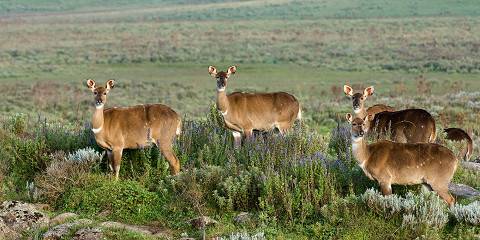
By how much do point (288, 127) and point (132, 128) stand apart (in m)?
4.25

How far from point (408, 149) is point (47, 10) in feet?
489

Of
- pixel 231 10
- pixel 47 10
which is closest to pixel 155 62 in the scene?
pixel 231 10

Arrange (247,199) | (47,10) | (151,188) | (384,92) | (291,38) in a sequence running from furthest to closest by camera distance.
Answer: (47,10)
(291,38)
(384,92)
(151,188)
(247,199)

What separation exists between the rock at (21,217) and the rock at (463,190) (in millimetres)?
5529

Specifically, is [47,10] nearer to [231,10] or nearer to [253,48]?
[231,10]

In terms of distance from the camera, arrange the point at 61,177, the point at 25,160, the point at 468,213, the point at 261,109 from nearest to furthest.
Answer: the point at 468,213 < the point at 61,177 < the point at 25,160 < the point at 261,109

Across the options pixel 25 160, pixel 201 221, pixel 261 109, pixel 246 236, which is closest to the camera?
pixel 246 236

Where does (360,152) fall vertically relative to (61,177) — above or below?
above

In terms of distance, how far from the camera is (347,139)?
39.2 ft

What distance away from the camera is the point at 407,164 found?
31.7 ft

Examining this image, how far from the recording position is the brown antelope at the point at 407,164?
377 inches

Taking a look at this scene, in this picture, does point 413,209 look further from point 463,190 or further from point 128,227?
point 128,227

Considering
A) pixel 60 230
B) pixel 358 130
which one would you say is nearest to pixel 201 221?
pixel 60 230

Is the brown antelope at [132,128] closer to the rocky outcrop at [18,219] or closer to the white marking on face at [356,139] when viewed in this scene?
the rocky outcrop at [18,219]
